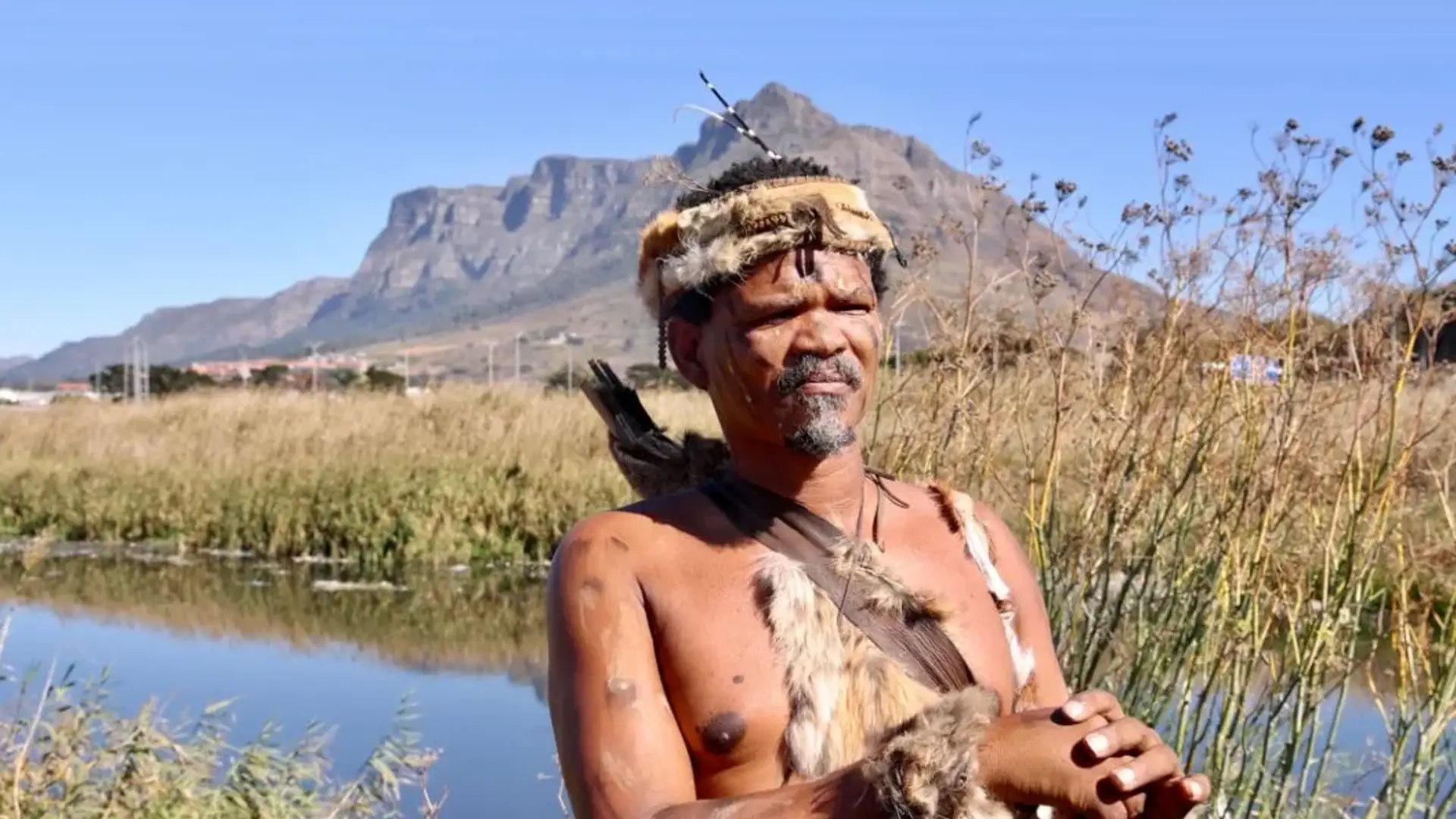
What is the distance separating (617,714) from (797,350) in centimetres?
44

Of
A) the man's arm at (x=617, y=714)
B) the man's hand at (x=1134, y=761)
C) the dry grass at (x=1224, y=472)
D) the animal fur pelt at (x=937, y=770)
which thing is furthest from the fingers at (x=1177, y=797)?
the dry grass at (x=1224, y=472)

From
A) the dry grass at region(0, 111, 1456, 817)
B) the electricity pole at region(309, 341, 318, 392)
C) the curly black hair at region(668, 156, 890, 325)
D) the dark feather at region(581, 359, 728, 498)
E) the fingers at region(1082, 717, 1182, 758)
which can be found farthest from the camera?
the electricity pole at region(309, 341, 318, 392)

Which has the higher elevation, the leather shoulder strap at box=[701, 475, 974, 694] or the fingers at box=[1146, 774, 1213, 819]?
the leather shoulder strap at box=[701, 475, 974, 694]

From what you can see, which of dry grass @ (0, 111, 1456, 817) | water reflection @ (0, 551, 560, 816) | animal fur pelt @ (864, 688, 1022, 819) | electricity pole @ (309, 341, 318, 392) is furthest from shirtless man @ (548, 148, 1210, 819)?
electricity pole @ (309, 341, 318, 392)

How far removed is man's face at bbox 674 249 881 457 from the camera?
1.69m

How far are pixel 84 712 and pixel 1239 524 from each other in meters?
3.11

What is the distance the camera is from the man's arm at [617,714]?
142 cm

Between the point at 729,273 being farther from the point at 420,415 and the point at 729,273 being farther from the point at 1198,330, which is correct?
the point at 420,415

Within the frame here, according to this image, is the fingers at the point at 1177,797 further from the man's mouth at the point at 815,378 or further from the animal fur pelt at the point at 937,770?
the man's mouth at the point at 815,378

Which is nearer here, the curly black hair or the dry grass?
the curly black hair

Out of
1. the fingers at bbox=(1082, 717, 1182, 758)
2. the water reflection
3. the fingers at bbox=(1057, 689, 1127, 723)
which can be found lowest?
the water reflection

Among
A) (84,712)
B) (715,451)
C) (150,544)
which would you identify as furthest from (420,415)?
(715,451)

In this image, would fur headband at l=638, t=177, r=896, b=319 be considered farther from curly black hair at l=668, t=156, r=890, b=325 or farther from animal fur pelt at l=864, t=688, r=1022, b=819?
animal fur pelt at l=864, t=688, r=1022, b=819

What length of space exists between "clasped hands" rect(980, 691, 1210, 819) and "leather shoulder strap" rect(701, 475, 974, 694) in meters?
0.23
